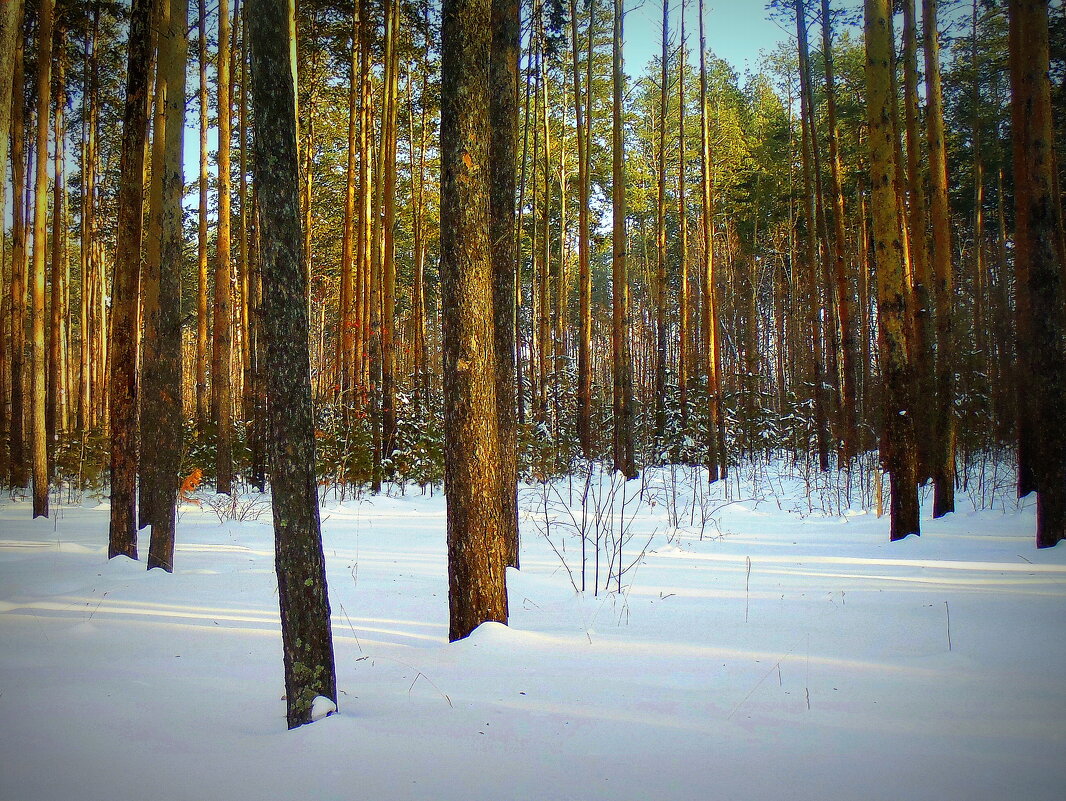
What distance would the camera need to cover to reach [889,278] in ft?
17.2

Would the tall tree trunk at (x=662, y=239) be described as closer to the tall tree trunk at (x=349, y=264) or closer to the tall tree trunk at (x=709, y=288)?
the tall tree trunk at (x=709, y=288)

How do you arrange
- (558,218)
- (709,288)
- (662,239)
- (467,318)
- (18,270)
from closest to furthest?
(467,318)
(18,270)
(709,288)
(662,239)
(558,218)

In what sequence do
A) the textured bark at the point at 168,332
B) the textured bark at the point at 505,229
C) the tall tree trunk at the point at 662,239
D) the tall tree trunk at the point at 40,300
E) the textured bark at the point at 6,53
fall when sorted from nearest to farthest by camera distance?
the textured bark at the point at 6,53
the textured bark at the point at 505,229
the textured bark at the point at 168,332
the tall tree trunk at the point at 40,300
the tall tree trunk at the point at 662,239

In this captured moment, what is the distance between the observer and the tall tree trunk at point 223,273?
8.73 metres

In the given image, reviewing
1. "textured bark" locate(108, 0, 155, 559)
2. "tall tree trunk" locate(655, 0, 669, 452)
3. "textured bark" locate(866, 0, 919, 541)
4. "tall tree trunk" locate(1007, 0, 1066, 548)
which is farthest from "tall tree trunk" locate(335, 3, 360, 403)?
"tall tree trunk" locate(1007, 0, 1066, 548)

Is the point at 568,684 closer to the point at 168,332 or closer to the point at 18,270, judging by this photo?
the point at 168,332

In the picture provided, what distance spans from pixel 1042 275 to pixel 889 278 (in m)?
1.04

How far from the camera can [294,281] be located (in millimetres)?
2162

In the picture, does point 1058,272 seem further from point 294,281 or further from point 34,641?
point 34,641

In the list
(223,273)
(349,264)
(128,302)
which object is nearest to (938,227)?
(128,302)

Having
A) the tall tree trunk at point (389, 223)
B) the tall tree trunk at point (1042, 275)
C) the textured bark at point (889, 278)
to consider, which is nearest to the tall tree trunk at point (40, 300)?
the tall tree trunk at point (389, 223)

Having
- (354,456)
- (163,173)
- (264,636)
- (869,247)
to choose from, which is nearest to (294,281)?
(264,636)

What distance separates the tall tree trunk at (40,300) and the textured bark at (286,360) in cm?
722

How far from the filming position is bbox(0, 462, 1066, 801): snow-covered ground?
182 cm
